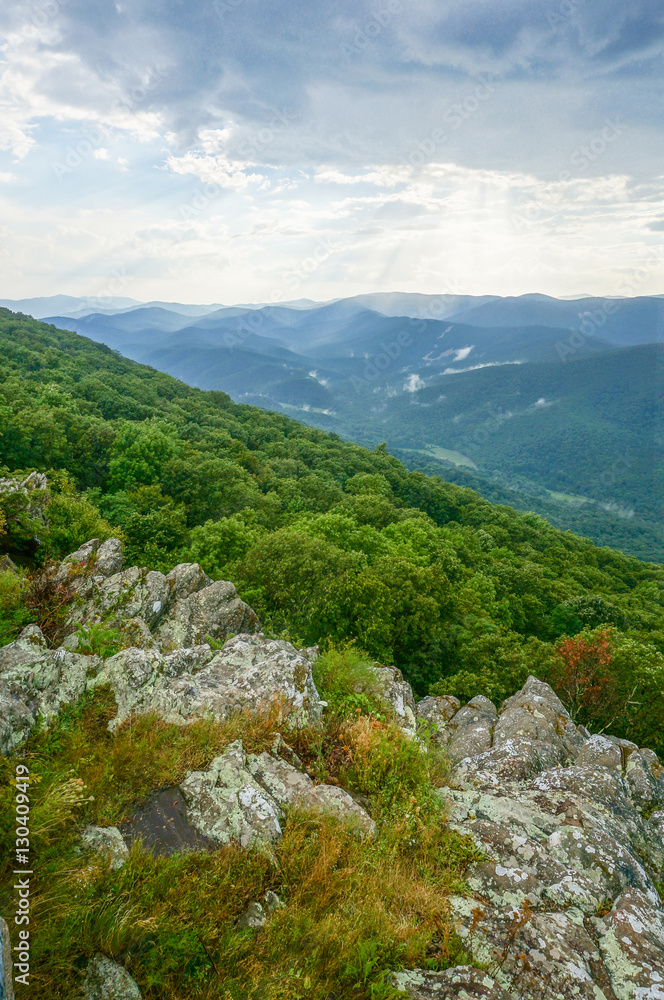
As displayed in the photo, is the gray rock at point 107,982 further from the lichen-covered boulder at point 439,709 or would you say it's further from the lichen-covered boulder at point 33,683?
the lichen-covered boulder at point 439,709

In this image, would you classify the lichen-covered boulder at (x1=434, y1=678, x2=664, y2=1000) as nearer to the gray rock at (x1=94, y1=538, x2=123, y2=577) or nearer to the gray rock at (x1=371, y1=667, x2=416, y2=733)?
the gray rock at (x1=371, y1=667, x2=416, y2=733)

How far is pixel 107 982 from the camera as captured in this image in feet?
12.5

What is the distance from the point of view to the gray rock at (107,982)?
374 centimetres

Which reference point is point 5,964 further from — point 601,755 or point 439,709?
point 439,709

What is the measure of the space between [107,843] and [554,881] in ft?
18.7

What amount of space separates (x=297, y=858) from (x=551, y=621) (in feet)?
133

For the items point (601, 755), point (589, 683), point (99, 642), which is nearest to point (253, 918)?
point (99, 642)

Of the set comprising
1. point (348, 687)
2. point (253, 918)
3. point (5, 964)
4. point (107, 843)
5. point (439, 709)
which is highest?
point (5, 964)

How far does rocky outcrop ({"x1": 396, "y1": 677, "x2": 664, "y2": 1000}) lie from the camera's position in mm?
4809

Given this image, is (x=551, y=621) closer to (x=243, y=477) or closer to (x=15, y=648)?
(x=243, y=477)

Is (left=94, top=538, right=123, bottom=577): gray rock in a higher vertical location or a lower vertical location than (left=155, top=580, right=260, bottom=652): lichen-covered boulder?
higher

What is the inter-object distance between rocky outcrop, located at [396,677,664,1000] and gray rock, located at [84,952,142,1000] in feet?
8.35

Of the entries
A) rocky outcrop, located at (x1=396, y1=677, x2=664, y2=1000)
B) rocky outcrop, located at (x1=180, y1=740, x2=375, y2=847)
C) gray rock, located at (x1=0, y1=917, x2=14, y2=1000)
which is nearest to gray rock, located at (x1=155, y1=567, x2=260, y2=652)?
rocky outcrop, located at (x1=180, y1=740, x2=375, y2=847)

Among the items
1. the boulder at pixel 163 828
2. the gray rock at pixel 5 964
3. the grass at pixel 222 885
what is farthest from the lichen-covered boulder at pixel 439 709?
the gray rock at pixel 5 964
